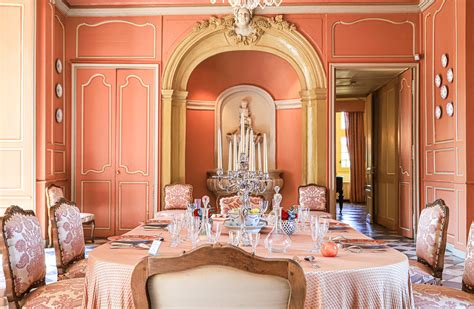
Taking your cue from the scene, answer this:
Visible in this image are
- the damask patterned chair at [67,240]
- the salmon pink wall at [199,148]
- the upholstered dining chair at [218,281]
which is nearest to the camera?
the upholstered dining chair at [218,281]

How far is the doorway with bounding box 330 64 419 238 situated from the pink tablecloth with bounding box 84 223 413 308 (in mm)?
4299

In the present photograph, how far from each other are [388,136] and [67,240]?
595 cm

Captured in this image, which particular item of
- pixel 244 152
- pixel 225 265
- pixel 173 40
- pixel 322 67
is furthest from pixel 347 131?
pixel 225 265

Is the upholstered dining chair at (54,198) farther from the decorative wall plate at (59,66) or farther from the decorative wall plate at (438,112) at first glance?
the decorative wall plate at (438,112)

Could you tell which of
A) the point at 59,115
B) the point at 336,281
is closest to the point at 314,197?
the point at 59,115

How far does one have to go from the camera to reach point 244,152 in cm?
280

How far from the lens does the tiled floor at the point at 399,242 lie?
4.28 m

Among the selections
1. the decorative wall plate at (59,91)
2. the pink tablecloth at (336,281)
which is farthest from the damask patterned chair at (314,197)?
the pink tablecloth at (336,281)

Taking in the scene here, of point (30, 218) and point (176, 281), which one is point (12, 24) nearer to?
point (30, 218)

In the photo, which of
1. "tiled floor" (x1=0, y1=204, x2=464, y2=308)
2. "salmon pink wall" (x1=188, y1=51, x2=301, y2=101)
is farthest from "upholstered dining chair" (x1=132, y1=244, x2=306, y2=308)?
"salmon pink wall" (x1=188, y1=51, x2=301, y2=101)

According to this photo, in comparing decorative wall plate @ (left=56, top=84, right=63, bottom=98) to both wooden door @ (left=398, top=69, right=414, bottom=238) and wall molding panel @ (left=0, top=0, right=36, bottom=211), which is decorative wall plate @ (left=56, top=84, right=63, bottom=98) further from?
wooden door @ (left=398, top=69, right=414, bottom=238)

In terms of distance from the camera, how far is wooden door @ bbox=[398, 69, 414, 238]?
6328mm

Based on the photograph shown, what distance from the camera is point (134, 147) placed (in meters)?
6.29

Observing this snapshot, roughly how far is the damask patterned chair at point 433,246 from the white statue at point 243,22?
4038mm
